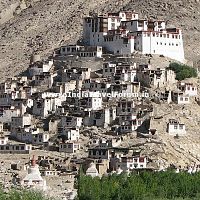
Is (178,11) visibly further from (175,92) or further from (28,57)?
(175,92)

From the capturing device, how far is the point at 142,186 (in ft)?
225

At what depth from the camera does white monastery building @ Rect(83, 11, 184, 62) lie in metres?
88.0

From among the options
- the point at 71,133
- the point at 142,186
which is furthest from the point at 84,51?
the point at 142,186

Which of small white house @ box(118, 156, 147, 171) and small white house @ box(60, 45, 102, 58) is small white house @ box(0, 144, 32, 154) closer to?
small white house @ box(118, 156, 147, 171)

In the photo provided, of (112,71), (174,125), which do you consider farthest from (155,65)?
(174,125)

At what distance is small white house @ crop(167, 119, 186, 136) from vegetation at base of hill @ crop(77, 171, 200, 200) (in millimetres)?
6560

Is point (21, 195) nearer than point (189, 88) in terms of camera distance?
Yes

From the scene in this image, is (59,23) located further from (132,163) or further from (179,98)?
(132,163)

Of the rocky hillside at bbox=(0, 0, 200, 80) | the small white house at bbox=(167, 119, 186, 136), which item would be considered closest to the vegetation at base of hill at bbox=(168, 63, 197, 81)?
the small white house at bbox=(167, 119, 186, 136)

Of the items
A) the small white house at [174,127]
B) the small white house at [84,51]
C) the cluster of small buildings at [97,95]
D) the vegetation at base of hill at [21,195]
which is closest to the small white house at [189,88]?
the cluster of small buildings at [97,95]

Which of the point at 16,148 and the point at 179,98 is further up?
the point at 179,98

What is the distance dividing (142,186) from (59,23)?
4245cm

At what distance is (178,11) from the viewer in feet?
346

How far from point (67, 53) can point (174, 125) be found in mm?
14207
